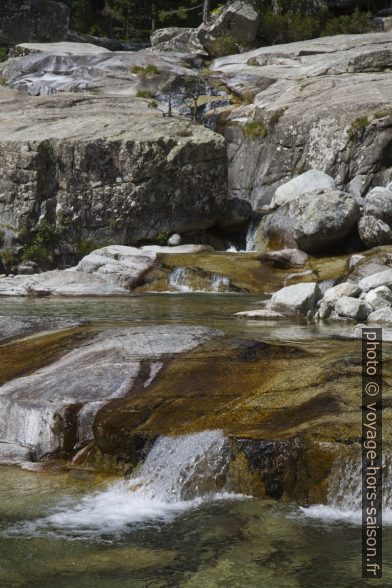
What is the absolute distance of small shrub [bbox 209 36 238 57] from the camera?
41.5 meters

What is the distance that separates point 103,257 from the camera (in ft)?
72.6

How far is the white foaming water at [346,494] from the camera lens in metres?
7.02

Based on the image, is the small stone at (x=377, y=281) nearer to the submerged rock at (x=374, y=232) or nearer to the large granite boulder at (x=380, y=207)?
the submerged rock at (x=374, y=232)

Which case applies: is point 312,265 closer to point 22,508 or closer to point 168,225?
point 168,225

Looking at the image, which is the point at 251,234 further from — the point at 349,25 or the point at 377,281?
the point at 349,25

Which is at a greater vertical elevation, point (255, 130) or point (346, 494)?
point (255, 130)

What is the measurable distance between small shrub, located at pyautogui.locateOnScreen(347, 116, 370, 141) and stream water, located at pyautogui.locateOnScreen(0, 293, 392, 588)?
2058cm

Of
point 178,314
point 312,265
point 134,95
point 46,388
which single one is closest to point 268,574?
point 46,388

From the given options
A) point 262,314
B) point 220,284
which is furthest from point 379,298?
point 220,284

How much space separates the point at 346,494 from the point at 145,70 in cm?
3159

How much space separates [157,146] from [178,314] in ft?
35.1

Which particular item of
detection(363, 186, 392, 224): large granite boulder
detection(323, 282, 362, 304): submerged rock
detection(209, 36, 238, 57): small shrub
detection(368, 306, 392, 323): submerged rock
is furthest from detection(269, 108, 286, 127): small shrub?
detection(368, 306, 392, 323): submerged rock

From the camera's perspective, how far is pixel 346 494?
282 inches

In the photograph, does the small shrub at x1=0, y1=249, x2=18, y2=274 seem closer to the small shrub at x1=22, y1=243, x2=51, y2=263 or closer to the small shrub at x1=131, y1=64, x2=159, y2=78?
the small shrub at x1=22, y1=243, x2=51, y2=263
